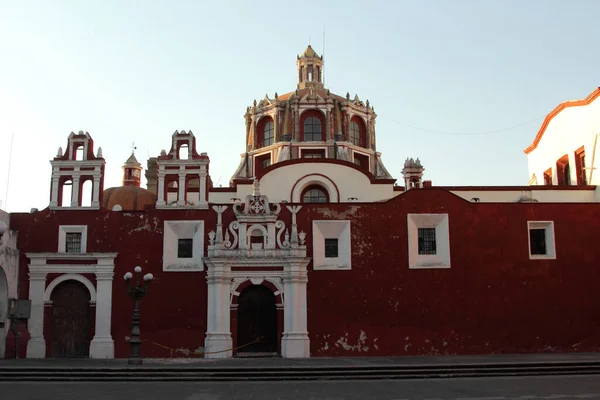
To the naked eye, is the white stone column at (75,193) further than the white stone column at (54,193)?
Yes

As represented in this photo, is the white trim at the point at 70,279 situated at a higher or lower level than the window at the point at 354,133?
lower

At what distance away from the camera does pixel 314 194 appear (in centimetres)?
2855

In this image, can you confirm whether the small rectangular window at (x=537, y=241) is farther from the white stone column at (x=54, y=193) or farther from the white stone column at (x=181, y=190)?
the white stone column at (x=54, y=193)

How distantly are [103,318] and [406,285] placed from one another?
9.61m

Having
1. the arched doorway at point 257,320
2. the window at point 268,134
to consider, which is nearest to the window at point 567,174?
the window at point 268,134

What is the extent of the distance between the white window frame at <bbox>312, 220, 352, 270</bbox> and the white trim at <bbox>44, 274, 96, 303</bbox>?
23.2 feet

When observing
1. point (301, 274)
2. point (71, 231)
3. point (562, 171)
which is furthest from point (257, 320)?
point (562, 171)

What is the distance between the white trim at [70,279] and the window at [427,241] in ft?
34.8

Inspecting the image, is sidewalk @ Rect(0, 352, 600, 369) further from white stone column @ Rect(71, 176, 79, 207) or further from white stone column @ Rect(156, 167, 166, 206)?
white stone column @ Rect(156, 167, 166, 206)

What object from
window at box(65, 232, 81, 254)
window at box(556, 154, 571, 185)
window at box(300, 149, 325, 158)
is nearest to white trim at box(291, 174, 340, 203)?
window at box(300, 149, 325, 158)

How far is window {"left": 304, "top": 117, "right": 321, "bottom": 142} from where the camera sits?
35.7m

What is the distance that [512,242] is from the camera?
23406mm

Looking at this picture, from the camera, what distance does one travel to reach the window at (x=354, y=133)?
3631 cm

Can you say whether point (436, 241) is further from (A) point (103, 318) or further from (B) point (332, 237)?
(A) point (103, 318)
